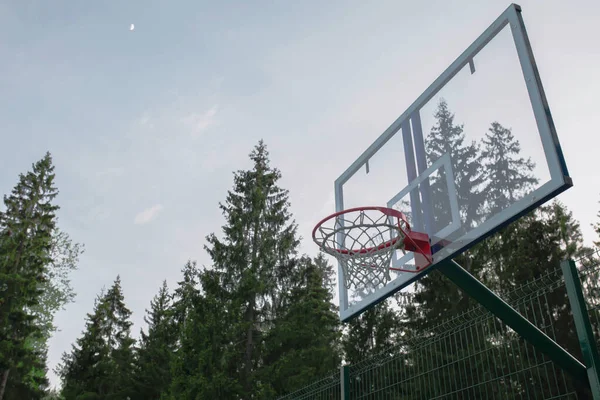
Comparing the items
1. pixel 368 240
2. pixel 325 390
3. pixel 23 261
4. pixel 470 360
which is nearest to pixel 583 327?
pixel 470 360

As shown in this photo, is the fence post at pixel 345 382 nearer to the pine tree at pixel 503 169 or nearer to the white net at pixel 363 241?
the white net at pixel 363 241

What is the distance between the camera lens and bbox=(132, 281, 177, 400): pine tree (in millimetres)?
20422

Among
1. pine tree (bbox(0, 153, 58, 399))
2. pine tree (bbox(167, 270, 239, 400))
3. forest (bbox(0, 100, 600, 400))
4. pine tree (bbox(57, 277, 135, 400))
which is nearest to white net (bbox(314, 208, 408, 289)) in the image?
forest (bbox(0, 100, 600, 400))

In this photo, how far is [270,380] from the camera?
1582 cm

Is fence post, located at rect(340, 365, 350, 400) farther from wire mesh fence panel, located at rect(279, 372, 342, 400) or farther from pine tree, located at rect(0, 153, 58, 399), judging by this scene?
pine tree, located at rect(0, 153, 58, 399)

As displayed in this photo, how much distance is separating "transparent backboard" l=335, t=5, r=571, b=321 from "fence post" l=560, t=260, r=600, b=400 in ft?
2.44

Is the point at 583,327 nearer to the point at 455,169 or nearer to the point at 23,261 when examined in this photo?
the point at 455,169

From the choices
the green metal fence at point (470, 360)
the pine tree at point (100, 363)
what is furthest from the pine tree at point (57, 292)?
the green metal fence at point (470, 360)

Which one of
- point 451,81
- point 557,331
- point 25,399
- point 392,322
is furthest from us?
point 25,399

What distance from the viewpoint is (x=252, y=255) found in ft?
59.6

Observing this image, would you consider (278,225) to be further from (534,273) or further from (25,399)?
(25,399)

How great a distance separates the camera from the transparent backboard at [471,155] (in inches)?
173

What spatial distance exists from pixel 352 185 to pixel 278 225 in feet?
39.9

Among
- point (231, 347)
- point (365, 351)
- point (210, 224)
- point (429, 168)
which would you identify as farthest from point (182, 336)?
point (429, 168)
